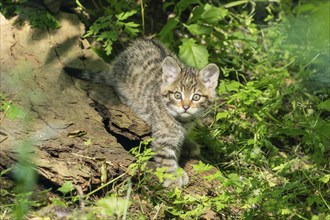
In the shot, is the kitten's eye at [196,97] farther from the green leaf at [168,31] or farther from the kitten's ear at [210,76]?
the green leaf at [168,31]

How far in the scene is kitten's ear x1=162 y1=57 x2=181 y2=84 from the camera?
20.2 ft

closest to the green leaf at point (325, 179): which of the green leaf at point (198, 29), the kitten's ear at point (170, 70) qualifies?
the kitten's ear at point (170, 70)

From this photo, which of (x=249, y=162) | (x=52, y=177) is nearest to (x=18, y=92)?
(x=52, y=177)

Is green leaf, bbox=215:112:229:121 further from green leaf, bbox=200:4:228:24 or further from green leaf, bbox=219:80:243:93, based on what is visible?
green leaf, bbox=200:4:228:24

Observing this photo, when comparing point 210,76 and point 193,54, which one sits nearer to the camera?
point 210,76

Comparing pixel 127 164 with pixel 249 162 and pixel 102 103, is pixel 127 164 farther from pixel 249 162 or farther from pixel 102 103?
pixel 249 162

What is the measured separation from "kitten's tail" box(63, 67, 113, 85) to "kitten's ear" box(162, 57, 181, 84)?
0.74 metres

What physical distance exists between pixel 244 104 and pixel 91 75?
1.69m

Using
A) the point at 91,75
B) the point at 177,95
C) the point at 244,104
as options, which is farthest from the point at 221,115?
the point at 91,75

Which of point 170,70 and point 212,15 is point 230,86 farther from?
point 212,15

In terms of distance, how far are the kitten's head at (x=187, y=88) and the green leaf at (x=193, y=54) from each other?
0.56 m

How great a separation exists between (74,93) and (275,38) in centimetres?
305

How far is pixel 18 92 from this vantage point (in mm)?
5707

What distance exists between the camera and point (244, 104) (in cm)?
638
